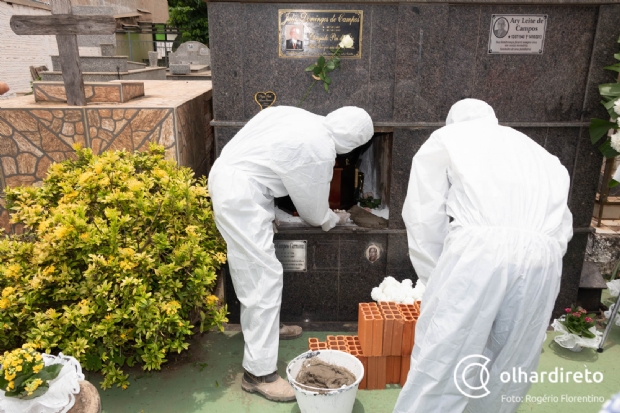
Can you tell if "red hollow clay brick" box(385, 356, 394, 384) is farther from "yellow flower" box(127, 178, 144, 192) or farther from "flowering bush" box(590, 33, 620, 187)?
"flowering bush" box(590, 33, 620, 187)

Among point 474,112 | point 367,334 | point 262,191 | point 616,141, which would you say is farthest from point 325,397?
point 616,141

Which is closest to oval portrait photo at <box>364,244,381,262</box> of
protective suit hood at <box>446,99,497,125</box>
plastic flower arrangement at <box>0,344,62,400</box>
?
protective suit hood at <box>446,99,497,125</box>

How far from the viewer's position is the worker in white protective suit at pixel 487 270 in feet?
8.41

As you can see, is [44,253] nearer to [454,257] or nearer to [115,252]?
[115,252]

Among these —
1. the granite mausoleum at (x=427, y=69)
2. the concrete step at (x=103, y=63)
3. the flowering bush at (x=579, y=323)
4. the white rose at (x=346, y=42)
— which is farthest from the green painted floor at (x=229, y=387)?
the concrete step at (x=103, y=63)

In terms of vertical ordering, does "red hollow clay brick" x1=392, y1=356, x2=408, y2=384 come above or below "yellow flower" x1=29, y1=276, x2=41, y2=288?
below

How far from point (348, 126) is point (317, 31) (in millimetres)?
835

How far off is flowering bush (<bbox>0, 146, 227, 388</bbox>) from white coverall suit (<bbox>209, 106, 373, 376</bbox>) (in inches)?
10.0

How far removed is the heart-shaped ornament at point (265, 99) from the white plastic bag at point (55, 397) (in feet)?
7.50

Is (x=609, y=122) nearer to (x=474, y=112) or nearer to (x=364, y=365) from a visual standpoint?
(x=474, y=112)

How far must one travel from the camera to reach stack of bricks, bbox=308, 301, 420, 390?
3449 mm

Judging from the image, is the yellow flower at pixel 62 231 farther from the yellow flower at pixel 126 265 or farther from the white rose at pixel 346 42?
the white rose at pixel 346 42

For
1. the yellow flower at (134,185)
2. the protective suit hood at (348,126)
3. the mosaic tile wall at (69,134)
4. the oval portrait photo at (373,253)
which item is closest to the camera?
the yellow flower at (134,185)

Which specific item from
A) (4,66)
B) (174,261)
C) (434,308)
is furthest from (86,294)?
(4,66)
